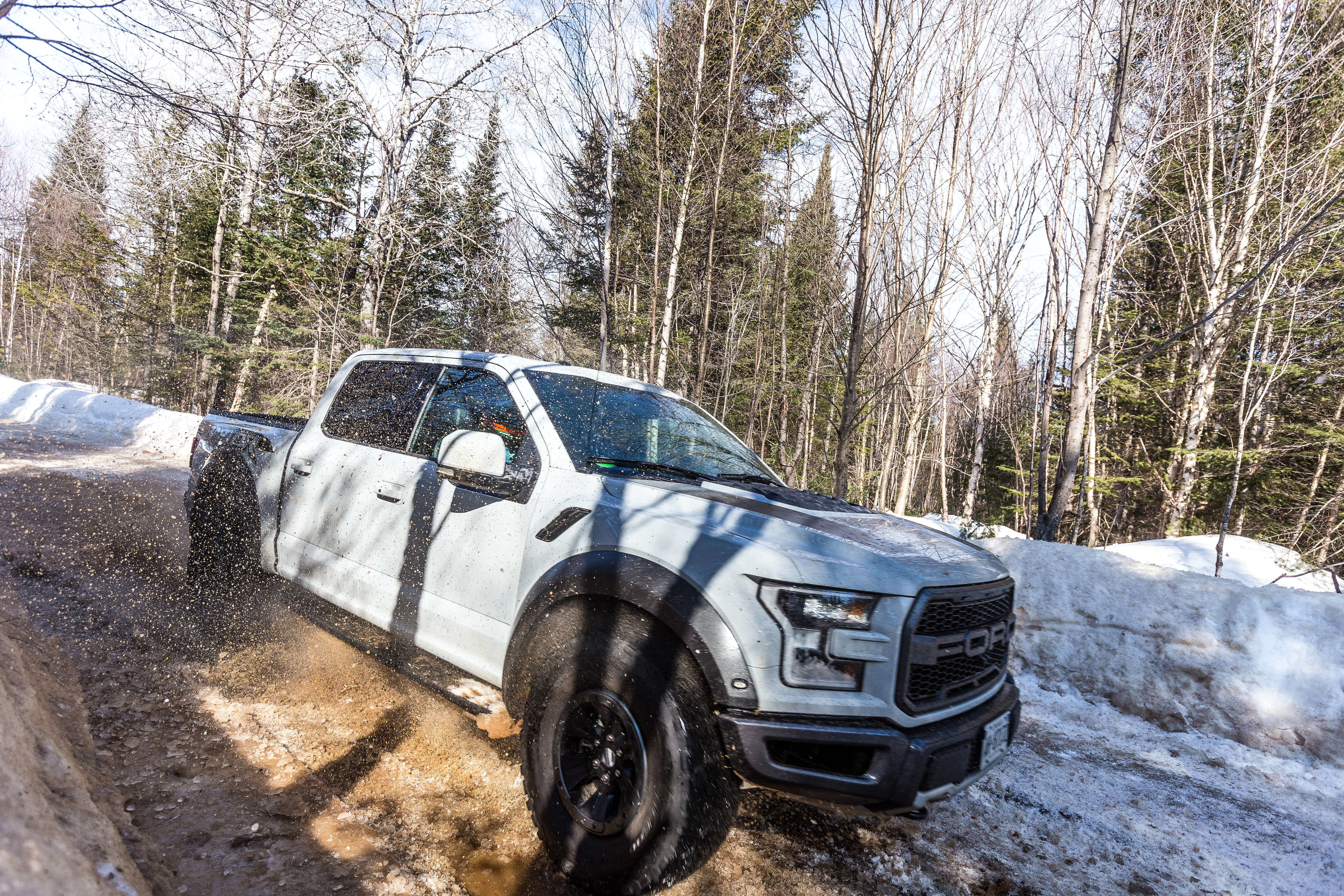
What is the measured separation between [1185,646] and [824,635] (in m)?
4.09

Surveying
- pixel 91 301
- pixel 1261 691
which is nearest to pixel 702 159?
pixel 1261 691

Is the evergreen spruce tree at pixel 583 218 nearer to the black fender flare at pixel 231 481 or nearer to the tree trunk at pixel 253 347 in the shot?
the black fender flare at pixel 231 481

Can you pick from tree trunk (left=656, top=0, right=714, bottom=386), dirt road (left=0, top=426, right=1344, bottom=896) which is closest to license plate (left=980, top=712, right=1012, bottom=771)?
dirt road (left=0, top=426, right=1344, bottom=896)

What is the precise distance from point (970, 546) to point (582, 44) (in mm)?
10381

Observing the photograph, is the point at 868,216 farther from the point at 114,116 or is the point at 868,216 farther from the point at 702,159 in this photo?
the point at 114,116

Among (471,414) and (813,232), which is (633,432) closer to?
(471,414)

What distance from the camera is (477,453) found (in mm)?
2459

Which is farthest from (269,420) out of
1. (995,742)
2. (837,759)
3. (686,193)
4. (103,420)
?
(103,420)

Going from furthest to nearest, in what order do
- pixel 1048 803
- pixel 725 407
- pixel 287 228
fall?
pixel 287 228
pixel 725 407
pixel 1048 803

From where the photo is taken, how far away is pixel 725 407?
14.4m

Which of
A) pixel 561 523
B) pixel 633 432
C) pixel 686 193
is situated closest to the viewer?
pixel 561 523

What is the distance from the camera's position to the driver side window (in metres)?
2.80

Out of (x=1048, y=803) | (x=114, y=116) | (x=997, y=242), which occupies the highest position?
(x=997, y=242)

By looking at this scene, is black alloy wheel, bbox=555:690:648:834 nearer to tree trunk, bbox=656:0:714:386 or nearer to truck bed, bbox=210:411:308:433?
truck bed, bbox=210:411:308:433
